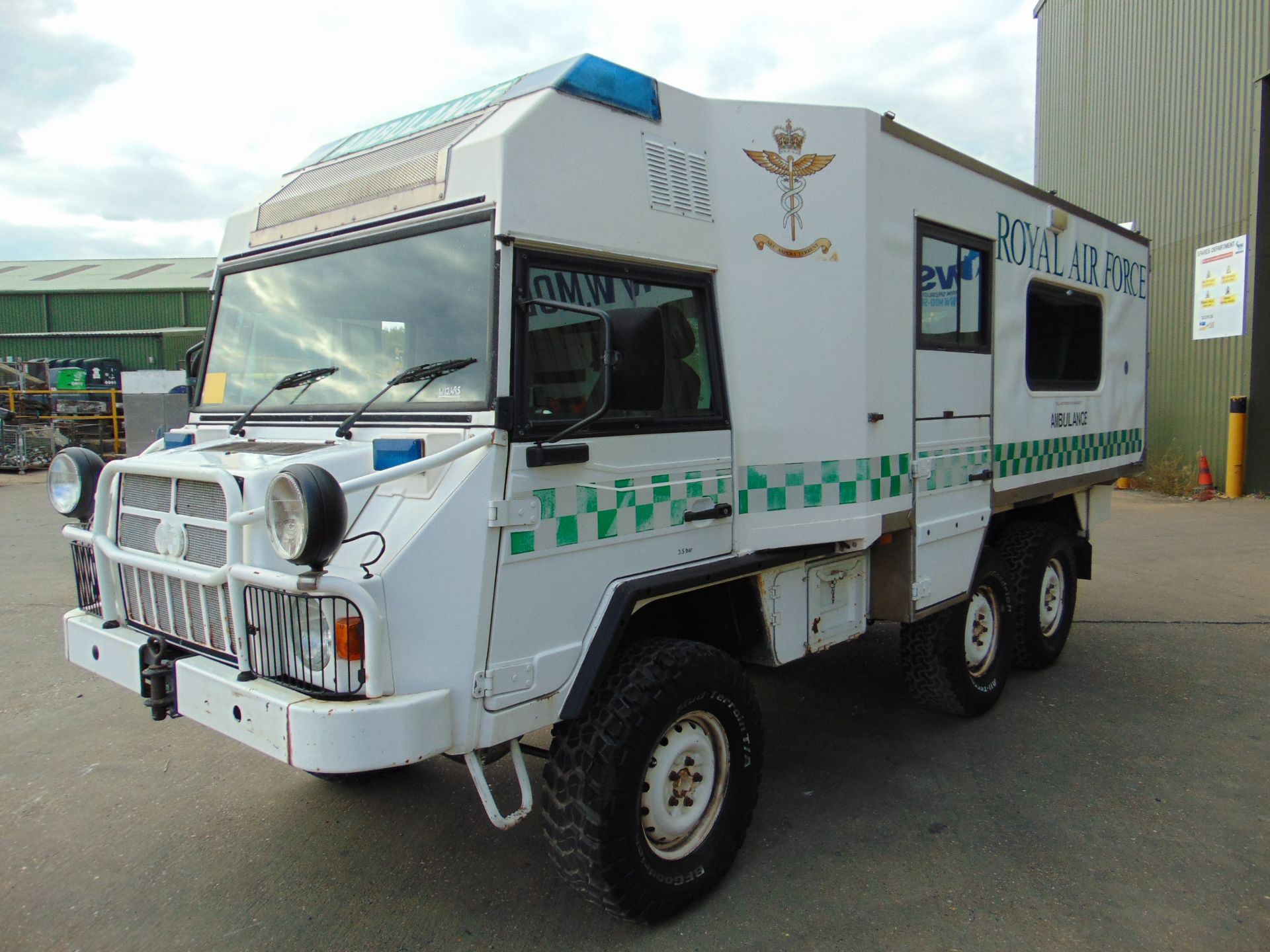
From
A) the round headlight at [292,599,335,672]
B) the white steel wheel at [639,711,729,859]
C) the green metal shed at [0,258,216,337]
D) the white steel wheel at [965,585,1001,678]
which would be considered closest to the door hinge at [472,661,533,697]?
the round headlight at [292,599,335,672]

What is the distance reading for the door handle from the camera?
10.5ft

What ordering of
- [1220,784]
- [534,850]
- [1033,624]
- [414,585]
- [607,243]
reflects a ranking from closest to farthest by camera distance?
[414,585] < [607,243] < [534,850] < [1220,784] < [1033,624]

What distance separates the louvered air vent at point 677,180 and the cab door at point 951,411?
4.00 ft

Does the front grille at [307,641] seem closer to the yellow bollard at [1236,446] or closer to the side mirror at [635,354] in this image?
the side mirror at [635,354]

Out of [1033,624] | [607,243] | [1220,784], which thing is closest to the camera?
[607,243]

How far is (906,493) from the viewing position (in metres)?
3.94

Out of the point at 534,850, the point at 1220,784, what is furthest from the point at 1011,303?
the point at 534,850

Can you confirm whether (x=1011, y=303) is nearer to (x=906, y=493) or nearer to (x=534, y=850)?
(x=906, y=493)

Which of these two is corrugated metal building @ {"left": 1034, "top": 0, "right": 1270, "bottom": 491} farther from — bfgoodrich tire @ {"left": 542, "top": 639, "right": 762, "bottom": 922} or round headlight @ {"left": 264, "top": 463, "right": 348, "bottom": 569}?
round headlight @ {"left": 264, "top": 463, "right": 348, "bottom": 569}

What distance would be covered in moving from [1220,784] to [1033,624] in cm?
153

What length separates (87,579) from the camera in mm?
3377

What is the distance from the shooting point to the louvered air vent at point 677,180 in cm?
314

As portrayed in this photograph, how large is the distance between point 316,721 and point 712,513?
155 cm

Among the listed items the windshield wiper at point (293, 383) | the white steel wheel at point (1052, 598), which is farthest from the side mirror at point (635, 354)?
the white steel wheel at point (1052, 598)
